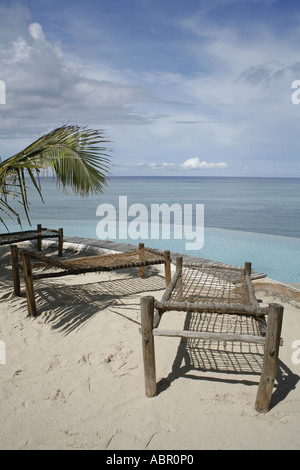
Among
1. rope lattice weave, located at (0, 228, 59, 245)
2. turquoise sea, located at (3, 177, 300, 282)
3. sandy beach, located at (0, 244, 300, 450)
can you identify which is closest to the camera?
sandy beach, located at (0, 244, 300, 450)

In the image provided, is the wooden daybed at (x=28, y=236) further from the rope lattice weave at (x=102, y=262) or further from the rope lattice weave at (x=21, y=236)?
the rope lattice weave at (x=102, y=262)

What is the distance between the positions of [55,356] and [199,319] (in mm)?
1494

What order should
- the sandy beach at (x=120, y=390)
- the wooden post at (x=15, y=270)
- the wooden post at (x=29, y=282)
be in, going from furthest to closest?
1. the wooden post at (x=15, y=270)
2. the wooden post at (x=29, y=282)
3. the sandy beach at (x=120, y=390)

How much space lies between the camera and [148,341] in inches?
87.6

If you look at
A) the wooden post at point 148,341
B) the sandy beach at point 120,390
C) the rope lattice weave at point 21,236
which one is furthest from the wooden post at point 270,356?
the rope lattice weave at point 21,236

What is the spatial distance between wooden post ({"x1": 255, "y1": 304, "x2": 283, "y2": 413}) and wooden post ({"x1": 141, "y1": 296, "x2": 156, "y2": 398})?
2.31ft

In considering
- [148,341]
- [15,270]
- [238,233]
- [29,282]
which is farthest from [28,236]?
[238,233]

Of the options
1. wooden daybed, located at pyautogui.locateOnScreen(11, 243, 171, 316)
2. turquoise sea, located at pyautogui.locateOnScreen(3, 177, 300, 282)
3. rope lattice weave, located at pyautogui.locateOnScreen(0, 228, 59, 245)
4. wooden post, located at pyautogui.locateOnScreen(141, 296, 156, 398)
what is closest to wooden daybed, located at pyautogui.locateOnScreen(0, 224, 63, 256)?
rope lattice weave, located at pyautogui.locateOnScreen(0, 228, 59, 245)

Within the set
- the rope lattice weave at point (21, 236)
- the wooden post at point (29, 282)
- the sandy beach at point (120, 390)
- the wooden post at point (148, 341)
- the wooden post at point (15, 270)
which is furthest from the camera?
the rope lattice weave at point (21, 236)

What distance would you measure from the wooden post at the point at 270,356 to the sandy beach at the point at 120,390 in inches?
3.7

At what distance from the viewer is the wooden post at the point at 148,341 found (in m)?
2.18

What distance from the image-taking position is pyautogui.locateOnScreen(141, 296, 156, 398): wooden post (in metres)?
2.18

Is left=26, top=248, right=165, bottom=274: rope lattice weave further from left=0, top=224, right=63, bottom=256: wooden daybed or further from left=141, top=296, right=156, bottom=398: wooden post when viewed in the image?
left=141, top=296, right=156, bottom=398: wooden post

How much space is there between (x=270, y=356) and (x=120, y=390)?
3.58 ft
